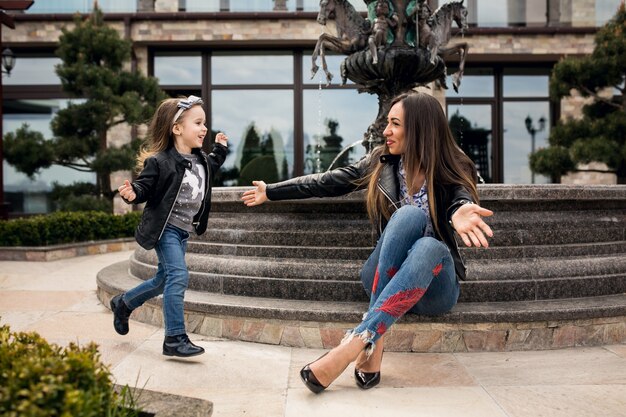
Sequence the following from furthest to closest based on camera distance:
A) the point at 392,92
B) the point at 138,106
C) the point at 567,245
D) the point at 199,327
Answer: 1. the point at 138,106
2. the point at 392,92
3. the point at 567,245
4. the point at 199,327

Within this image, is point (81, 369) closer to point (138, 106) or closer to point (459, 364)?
point (459, 364)

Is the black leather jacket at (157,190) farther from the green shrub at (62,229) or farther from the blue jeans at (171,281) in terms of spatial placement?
the green shrub at (62,229)

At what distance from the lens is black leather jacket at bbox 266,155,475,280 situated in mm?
2783

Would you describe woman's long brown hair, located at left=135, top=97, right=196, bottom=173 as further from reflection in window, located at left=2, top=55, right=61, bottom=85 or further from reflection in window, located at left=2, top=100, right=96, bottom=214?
reflection in window, located at left=2, top=55, right=61, bottom=85

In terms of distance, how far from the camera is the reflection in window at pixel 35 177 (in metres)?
15.0

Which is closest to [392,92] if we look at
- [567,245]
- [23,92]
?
[567,245]

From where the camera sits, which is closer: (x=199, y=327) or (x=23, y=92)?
(x=199, y=327)

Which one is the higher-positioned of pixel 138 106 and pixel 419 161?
pixel 138 106

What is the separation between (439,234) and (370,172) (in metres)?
0.56

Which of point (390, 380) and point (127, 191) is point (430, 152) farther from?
point (127, 191)

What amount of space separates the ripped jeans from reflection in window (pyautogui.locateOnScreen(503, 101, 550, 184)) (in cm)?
1368

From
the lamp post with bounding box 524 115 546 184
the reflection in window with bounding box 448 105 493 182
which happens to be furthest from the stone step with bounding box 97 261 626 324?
the lamp post with bounding box 524 115 546 184

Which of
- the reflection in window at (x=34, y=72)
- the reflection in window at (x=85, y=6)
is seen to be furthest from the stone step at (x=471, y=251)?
the reflection in window at (x=34, y=72)

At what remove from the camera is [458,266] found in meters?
2.85
